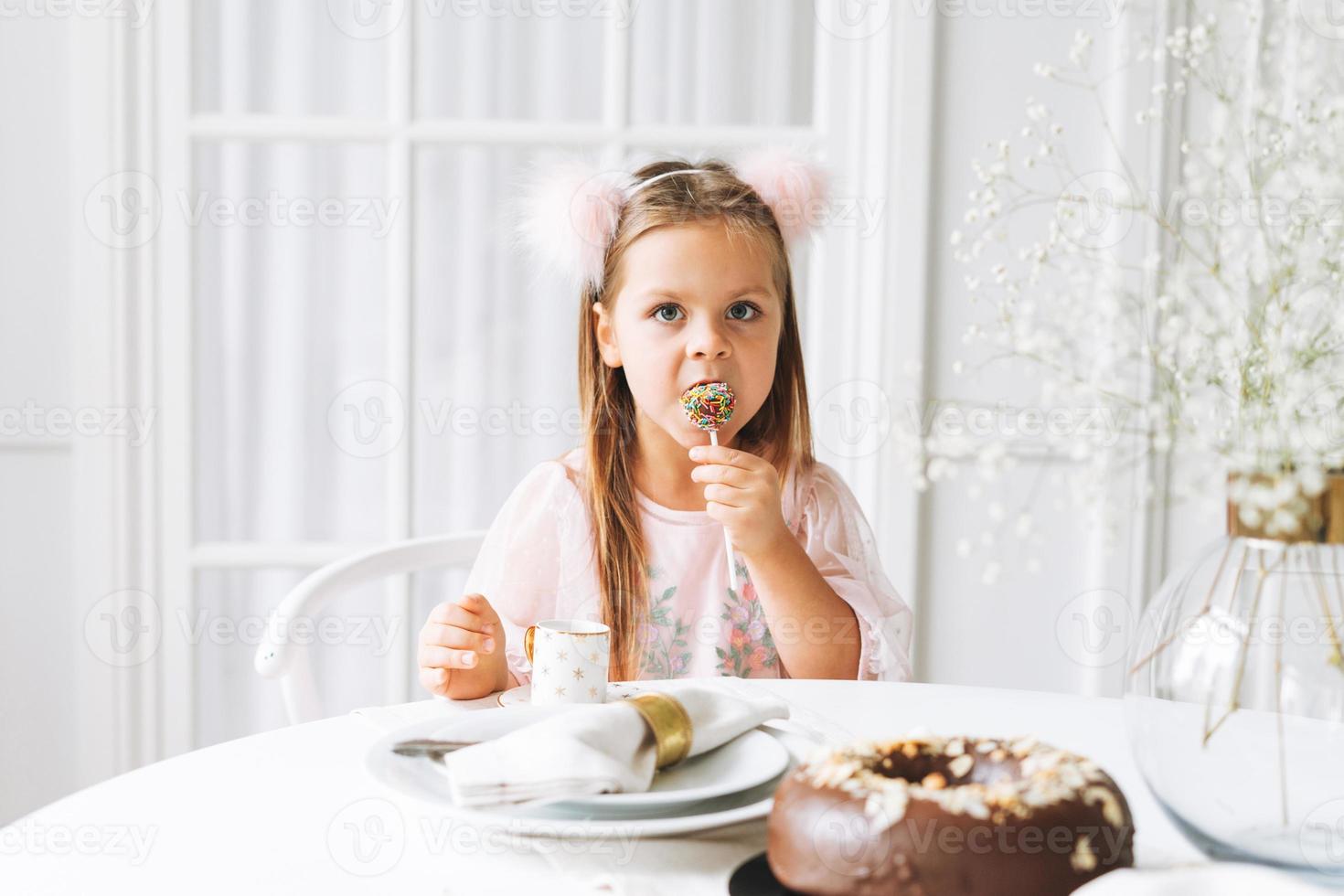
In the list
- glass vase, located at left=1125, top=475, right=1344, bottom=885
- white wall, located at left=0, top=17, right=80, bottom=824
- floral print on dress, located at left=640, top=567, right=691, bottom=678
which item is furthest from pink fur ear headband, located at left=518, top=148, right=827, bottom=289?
white wall, located at left=0, top=17, right=80, bottom=824

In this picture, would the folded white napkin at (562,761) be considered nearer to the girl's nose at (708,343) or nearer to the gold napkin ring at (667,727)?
the gold napkin ring at (667,727)

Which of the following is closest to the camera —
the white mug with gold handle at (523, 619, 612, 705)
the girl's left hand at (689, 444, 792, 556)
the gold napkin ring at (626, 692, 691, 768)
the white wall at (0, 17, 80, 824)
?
the gold napkin ring at (626, 692, 691, 768)

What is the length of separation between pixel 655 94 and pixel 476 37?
0.34 m

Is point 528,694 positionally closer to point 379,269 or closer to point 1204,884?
point 1204,884

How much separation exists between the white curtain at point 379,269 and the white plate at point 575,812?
1.48 meters

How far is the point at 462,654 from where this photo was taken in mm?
1104

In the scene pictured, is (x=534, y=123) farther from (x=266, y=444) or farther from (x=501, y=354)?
(x=266, y=444)

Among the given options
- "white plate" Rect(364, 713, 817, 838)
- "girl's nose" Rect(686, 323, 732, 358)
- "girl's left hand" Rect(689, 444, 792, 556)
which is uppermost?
"girl's nose" Rect(686, 323, 732, 358)

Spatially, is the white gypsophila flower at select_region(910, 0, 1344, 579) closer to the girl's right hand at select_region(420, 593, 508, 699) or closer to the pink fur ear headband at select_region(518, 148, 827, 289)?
the girl's right hand at select_region(420, 593, 508, 699)

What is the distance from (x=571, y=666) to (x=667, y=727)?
10.4 inches

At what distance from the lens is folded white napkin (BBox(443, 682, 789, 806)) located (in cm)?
67

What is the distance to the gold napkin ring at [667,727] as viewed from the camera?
727mm

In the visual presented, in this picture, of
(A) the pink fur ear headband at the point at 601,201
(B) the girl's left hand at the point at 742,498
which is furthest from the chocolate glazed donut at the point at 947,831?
(A) the pink fur ear headband at the point at 601,201

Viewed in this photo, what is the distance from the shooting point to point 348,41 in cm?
213
